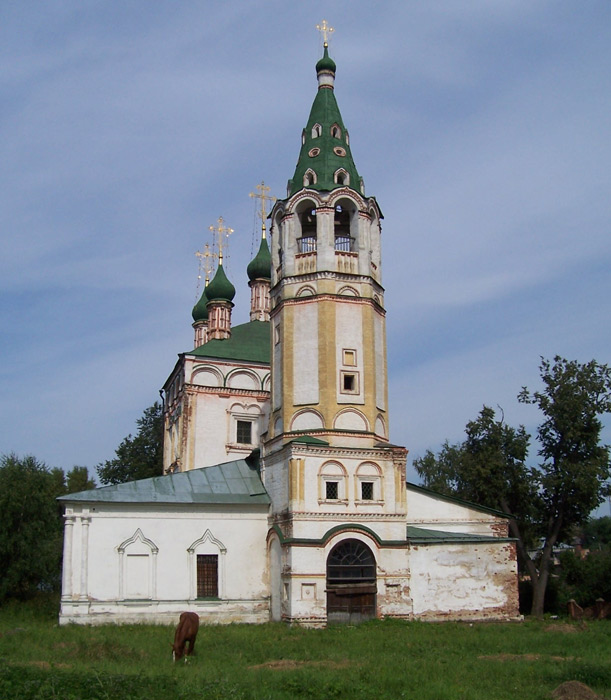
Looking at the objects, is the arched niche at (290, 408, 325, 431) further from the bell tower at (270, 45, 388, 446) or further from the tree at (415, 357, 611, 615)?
the tree at (415, 357, 611, 615)

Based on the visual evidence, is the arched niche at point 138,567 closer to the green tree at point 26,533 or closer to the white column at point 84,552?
A: the white column at point 84,552

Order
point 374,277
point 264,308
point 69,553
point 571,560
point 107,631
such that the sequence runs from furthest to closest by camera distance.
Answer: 1. point 264,308
2. point 571,560
3. point 374,277
4. point 69,553
5. point 107,631

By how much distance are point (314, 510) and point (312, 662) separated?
8543mm

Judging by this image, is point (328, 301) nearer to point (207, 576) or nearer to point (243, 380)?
point (207, 576)

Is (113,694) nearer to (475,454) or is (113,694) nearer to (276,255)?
(276,255)

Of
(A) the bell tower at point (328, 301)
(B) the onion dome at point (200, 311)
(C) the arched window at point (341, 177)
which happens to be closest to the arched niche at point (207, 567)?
(A) the bell tower at point (328, 301)

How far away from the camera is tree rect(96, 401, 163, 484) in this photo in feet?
148

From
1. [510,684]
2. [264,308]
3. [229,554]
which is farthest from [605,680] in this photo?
[264,308]

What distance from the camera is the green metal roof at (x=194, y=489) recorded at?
24266 mm

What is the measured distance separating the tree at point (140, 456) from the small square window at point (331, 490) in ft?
73.1

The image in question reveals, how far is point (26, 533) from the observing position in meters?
30.3

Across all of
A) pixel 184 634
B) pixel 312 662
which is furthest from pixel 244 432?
pixel 312 662

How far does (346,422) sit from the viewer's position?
24844mm

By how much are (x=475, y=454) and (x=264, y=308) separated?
14.8 metres
